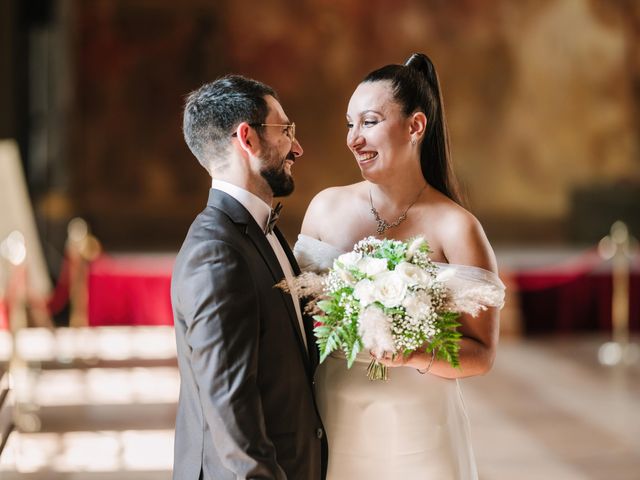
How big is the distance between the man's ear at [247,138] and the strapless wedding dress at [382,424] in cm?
85

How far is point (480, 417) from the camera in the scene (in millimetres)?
7480

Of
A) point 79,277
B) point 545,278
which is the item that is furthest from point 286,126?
point 545,278

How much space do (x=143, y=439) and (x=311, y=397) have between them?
14.5 feet

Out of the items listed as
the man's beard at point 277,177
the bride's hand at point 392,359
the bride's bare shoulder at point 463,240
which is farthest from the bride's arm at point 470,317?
the man's beard at point 277,177

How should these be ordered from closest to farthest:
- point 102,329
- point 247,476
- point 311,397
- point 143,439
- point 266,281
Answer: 1. point 247,476
2. point 266,281
3. point 311,397
4. point 143,439
5. point 102,329

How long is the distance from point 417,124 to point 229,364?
48.4 inches

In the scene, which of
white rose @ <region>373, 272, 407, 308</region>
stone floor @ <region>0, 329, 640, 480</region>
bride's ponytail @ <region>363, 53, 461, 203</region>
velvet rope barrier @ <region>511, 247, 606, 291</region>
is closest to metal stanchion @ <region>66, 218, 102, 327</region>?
stone floor @ <region>0, 329, 640, 480</region>

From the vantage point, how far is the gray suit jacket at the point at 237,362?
2414 millimetres

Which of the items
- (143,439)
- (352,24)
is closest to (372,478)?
(143,439)

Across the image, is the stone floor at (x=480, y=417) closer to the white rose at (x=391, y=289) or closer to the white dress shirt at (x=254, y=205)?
the white dress shirt at (x=254, y=205)

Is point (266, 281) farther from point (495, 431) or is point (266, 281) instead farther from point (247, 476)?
point (495, 431)

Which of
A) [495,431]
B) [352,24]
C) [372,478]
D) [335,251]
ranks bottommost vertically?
[495,431]

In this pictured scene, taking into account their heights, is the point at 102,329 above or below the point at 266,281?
below

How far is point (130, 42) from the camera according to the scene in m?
17.3
